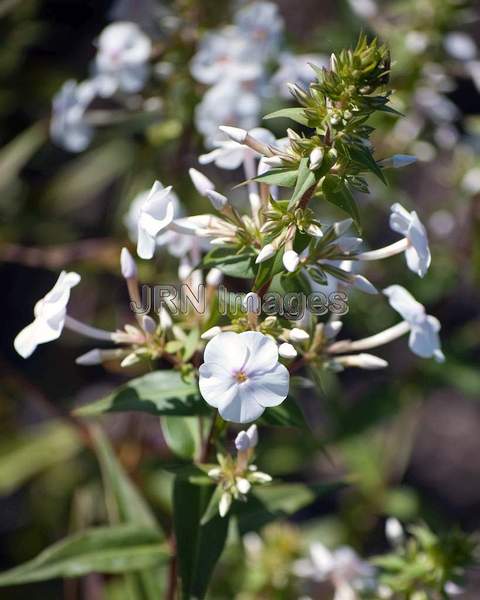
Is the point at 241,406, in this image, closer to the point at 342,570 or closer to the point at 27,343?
the point at 27,343

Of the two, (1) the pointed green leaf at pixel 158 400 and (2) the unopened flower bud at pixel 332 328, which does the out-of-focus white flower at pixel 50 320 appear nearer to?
(1) the pointed green leaf at pixel 158 400

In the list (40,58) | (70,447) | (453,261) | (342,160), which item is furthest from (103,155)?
(342,160)

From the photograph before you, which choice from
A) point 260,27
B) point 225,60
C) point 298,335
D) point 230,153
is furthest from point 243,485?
point 260,27

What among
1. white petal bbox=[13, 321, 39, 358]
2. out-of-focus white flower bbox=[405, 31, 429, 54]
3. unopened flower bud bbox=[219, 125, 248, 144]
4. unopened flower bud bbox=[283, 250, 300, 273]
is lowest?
out-of-focus white flower bbox=[405, 31, 429, 54]

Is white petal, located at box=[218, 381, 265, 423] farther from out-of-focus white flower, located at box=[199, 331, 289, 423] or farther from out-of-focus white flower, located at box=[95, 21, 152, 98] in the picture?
out-of-focus white flower, located at box=[95, 21, 152, 98]

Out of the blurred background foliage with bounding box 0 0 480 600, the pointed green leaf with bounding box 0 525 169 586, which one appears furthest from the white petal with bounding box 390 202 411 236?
the pointed green leaf with bounding box 0 525 169 586
